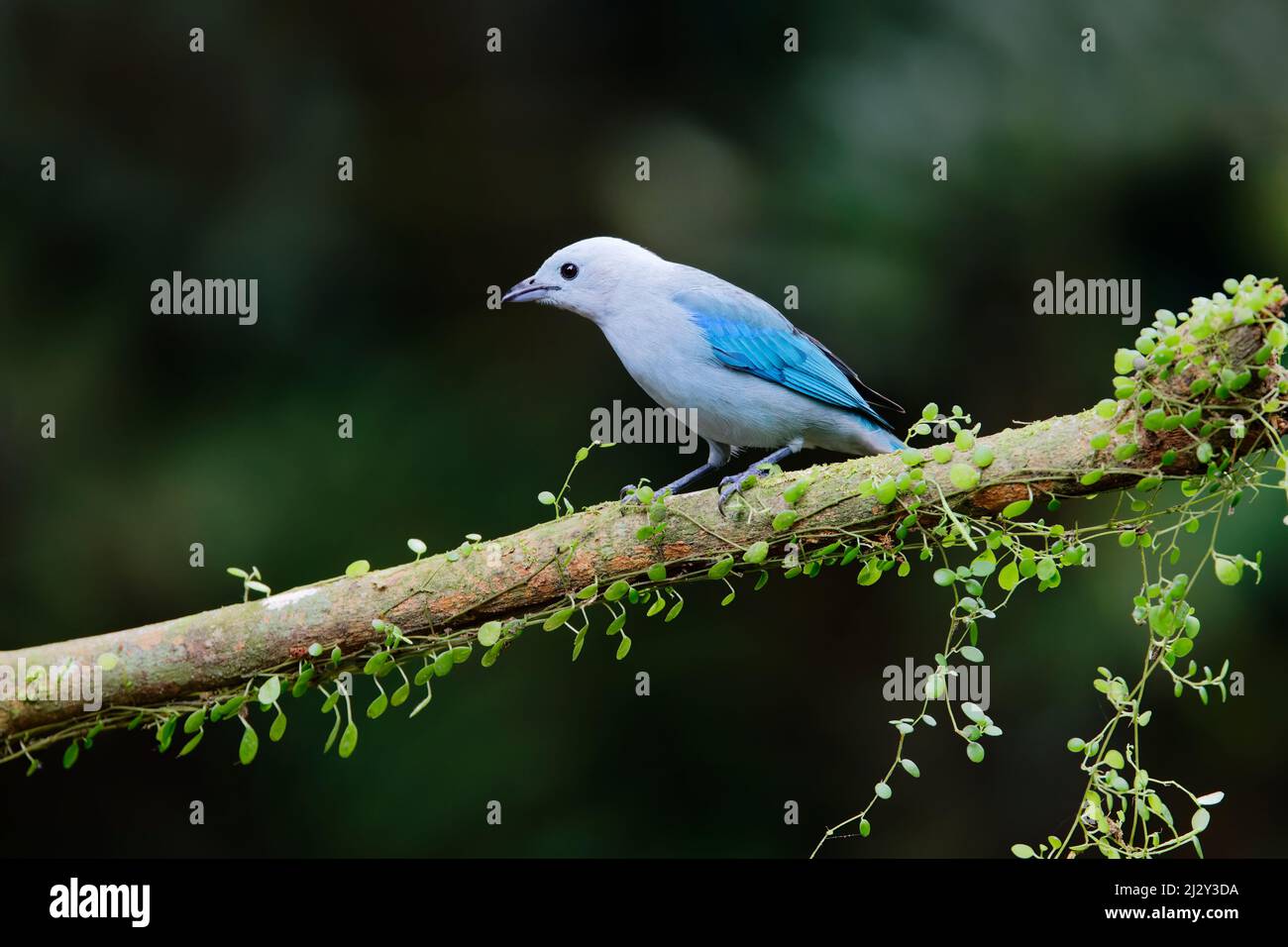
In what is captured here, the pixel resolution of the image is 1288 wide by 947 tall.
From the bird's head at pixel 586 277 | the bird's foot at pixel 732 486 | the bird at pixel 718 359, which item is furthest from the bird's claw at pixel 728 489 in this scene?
the bird's head at pixel 586 277

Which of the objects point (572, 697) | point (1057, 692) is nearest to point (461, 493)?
point (572, 697)

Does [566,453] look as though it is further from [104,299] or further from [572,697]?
[104,299]

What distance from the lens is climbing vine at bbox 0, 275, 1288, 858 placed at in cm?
291

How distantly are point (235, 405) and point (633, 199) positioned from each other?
2.03 metres

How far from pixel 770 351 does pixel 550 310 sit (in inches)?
95.5

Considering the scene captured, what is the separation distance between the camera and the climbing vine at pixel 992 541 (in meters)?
2.91

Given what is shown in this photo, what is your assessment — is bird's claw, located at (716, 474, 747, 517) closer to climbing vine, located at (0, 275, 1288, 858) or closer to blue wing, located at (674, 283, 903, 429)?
climbing vine, located at (0, 275, 1288, 858)

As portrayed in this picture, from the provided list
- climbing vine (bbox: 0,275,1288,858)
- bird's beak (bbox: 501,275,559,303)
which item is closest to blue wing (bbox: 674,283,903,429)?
bird's beak (bbox: 501,275,559,303)

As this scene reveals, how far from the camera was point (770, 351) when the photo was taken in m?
4.28

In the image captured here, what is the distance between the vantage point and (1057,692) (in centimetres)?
591

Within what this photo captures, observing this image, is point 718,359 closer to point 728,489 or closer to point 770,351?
point 770,351

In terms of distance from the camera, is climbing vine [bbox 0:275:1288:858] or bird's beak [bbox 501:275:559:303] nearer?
climbing vine [bbox 0:275:1288:858]

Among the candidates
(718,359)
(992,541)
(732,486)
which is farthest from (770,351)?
(992,541)

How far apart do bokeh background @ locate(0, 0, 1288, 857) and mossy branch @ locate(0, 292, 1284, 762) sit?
232 centimetres
